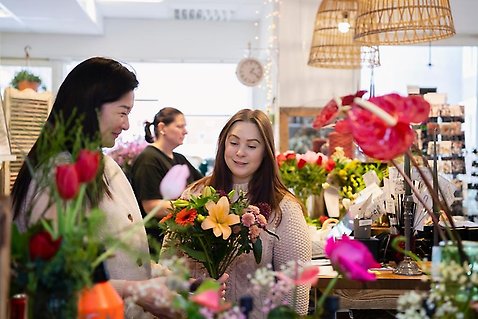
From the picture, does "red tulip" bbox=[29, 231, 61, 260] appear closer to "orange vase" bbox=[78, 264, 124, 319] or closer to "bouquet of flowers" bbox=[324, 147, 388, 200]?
A: "orange vase" bbox=[78, 264, 124, 319]

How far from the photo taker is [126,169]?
5.61 m

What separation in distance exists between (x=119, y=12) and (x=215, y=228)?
776cm

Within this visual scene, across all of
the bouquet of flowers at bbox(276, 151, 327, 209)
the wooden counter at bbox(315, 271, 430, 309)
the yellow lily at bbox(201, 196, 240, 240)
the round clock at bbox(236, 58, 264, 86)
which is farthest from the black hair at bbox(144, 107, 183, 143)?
the round clock at bbox(236, 58, 264, 86)

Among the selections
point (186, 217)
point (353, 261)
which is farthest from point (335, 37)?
point (353, 261)

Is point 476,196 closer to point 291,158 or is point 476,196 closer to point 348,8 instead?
point 348,8

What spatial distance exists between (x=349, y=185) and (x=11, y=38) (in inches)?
262

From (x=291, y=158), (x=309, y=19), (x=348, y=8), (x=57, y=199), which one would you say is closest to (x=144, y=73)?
(x=309, y=19)

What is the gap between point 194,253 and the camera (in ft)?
7.44

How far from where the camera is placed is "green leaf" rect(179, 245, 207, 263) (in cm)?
226

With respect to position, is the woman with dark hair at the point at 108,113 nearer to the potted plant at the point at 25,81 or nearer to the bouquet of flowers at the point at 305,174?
the bouquet of flowers at the point at 305,174

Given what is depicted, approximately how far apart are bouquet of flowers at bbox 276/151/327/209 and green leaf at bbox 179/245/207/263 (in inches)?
88.5

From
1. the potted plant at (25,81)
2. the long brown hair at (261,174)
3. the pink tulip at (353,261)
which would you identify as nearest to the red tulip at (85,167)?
the pink tulip at (353,261)

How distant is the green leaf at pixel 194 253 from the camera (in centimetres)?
226

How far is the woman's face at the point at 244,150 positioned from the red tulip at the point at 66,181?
1.53 meters
